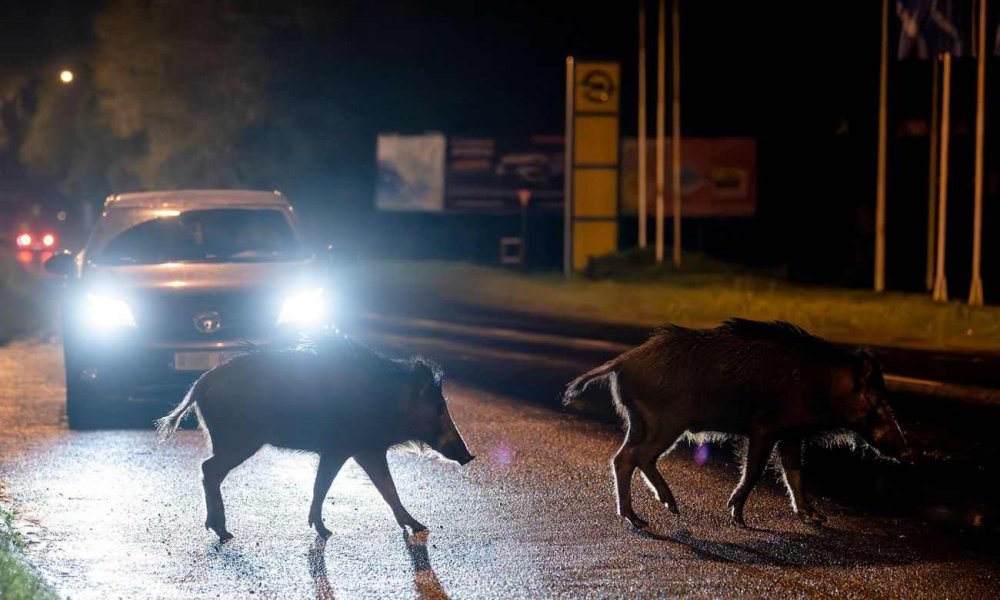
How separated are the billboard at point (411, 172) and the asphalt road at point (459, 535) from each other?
28.3m

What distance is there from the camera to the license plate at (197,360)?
12.6 meters

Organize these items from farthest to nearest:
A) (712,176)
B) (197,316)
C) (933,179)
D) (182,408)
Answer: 1. (712,176)
2. (933,179)
3. (197,316)
4. (182,408)

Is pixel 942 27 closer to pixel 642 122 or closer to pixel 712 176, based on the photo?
pixel 642 122

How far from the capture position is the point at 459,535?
823cm

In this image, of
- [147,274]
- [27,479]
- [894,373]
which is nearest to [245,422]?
[27,479]

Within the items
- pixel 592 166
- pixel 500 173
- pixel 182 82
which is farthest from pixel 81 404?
pixel 182 82

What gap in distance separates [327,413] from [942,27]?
723 inches

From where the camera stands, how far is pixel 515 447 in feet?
37.2

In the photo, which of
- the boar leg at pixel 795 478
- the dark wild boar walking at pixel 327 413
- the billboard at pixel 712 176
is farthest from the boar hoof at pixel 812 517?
the billboard at pixel 712 176

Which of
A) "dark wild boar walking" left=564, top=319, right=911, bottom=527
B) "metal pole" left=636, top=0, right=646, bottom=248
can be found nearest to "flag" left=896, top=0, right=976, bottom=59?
"metal pole" left=636, top=0, right=646, bottom=248

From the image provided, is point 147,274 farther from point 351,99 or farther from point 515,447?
point 351,99

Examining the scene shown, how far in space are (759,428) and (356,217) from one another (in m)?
39.3

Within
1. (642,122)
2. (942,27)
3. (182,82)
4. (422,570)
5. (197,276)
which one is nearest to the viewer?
(422,570)

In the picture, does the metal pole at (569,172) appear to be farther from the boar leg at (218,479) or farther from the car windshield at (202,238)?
the boar leg at (218,479)
